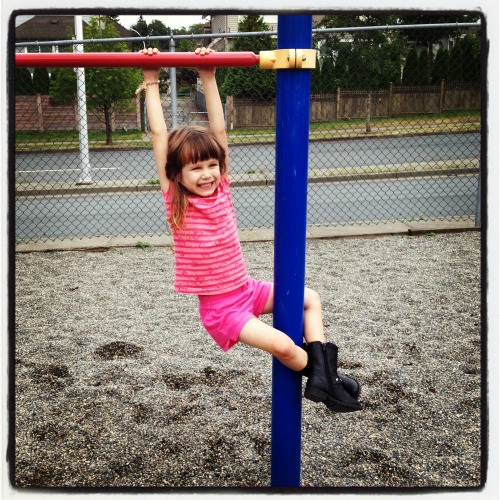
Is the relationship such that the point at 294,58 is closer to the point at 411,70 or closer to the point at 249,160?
the point at 411,70

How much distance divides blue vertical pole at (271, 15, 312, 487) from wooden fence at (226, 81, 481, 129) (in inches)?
281

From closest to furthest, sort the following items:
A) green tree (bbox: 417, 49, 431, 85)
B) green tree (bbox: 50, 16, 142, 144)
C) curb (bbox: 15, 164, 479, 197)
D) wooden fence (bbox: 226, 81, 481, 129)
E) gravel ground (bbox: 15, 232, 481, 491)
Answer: gravel ground (bbox: 15, 232, 481, 491) → wooden fence (bbox: 226, 81, 481, 129) → curb (bbox: 15, 164, 479, 197) → green tree (bbox: 417, 49, 431, 85) → green tree (bbox: 50, 16, 142, 144)

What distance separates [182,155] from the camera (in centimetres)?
205

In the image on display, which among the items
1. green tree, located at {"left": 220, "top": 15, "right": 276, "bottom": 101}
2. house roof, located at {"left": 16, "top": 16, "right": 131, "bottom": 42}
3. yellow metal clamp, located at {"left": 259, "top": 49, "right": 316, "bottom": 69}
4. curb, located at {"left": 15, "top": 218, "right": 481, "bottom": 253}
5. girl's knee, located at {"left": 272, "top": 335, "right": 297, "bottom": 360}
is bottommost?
curb, located at {"left": 15, "top": 218, "right": 481, "bottom": 253}

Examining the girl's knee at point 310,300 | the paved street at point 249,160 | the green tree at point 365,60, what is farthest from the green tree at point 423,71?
the girl's knee at point 310,300

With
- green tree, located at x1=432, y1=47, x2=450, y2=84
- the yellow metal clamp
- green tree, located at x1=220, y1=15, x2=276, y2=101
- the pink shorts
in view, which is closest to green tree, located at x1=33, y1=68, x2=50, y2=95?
green tree, located at x1=220, y1=15, x2=276, y2=101

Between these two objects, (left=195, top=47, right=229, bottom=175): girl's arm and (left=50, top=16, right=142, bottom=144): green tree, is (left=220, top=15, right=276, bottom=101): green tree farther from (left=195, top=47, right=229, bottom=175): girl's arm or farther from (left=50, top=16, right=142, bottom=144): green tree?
(left=195, top=47, right=229, bottom=175): girl's arm

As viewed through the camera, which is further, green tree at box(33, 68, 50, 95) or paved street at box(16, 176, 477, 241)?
green tree at box(33, 68, 50, 95)

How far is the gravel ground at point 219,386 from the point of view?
254 cm

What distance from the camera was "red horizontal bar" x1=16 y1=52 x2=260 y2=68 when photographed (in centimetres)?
198

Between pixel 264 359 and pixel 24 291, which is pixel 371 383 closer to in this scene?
pixel 264 359

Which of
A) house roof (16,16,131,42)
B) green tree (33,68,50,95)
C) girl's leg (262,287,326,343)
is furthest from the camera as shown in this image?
house roof (16,16,131,42)

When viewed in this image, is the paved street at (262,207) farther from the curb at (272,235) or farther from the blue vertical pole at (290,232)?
the blue vertical pole at (290,232)

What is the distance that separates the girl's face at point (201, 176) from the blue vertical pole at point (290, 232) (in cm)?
30
